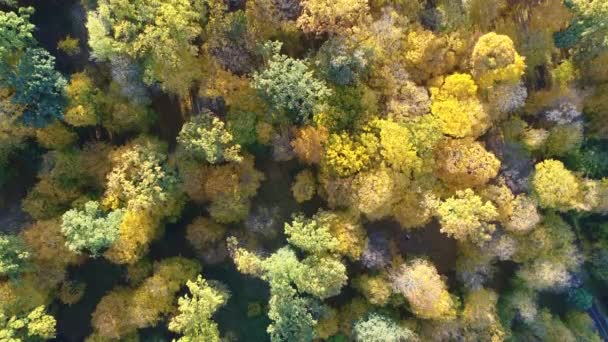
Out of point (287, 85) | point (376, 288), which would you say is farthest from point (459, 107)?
point (376, 288)

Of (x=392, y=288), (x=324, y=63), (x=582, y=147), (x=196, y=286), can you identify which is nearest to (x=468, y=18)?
(x=324, y=63)

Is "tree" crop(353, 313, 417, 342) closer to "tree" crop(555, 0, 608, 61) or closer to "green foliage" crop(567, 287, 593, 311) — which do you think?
"green foliage" crop(567, 287, 593, 311)

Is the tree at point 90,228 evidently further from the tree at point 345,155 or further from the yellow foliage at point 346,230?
the tree at point 345,155

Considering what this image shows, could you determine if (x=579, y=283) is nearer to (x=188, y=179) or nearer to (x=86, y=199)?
(x=188, y=179)

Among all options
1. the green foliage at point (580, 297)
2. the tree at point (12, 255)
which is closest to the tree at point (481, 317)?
the green foliage at point (580, 297)

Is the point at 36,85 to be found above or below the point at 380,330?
above

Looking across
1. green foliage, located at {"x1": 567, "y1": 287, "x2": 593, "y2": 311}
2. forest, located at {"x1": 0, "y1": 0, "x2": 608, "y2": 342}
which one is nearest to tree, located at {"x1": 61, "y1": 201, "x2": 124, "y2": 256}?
forest, located at {"x1": 0, "y1": 0, "x2": 608, "y2": 342}

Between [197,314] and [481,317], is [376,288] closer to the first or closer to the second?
[481,317]
